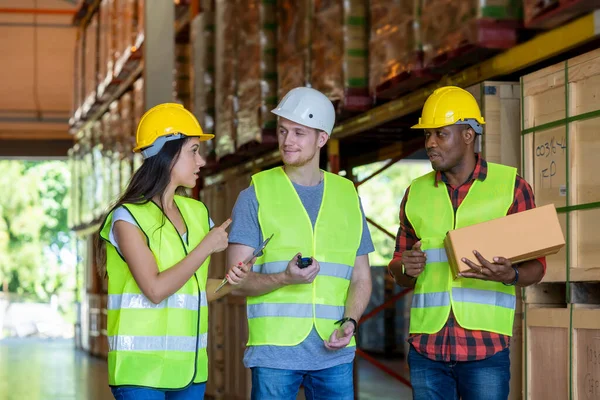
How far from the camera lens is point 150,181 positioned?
3691 millimetres

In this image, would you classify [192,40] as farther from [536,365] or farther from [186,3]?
[536,365]

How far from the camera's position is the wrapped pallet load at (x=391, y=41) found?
6.13 meters

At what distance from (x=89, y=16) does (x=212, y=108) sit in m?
10.2

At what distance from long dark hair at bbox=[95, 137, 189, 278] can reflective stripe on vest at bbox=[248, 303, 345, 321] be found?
0.50 meters

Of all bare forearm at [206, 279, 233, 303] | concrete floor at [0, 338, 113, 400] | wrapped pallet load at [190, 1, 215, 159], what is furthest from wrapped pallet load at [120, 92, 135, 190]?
bare forearm at [206, 279, 233, 303]

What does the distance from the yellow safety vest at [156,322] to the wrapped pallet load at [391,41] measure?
9.30 ft

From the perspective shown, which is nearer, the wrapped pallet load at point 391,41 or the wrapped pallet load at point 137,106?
the wrapped pallet load at point 391,41

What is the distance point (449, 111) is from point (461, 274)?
75 centimetres

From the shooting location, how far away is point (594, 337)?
14.5 ft

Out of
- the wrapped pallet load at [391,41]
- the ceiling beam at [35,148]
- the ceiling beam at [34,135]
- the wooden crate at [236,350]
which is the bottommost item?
the wooden crate at [236,350]

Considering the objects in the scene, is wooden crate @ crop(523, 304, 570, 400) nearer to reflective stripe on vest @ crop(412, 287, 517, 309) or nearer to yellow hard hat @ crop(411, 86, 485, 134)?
reflective stripe on vest @ crop(412, 287, 517, 309)

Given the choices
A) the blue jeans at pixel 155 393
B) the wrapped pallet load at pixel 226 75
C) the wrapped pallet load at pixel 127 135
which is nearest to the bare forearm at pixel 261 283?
the blue jeans at pixel 155 393

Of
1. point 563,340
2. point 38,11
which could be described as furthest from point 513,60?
point 38,11

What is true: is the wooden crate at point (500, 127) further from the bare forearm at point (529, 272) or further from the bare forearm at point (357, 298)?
the bare forearm at point (357, 298)
